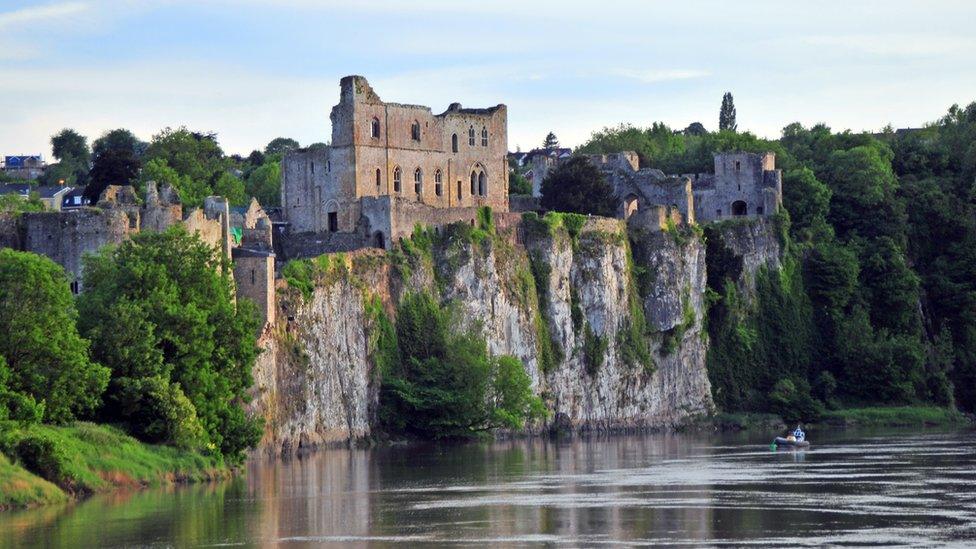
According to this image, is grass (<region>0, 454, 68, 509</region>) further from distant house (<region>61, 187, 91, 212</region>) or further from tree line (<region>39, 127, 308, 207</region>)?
distant house (<region>61, 187, 91, 212</region>)

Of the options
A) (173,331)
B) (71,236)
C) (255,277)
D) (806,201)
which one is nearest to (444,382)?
(255,277)

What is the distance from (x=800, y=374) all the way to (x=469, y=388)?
31861 millimetres

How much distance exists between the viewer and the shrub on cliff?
340 ft

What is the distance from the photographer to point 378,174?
112750 millimetres

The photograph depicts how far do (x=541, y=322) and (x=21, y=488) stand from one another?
5096cm

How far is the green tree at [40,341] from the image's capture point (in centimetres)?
7344

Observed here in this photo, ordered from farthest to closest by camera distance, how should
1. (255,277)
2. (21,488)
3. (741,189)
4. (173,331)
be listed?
(741,189) → (255,277) → (173,331) → (21,488)

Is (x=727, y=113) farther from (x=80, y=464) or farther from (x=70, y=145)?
(x=80, y=464)

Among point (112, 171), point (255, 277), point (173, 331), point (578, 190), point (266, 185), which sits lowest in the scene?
point (173, 331)

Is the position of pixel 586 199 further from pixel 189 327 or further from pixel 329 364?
pixel 189 327

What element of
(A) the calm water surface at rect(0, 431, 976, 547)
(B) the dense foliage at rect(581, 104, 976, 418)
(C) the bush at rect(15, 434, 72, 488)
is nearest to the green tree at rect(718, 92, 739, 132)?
(B) the dense foliage at rect(581, 104, 976, 418)

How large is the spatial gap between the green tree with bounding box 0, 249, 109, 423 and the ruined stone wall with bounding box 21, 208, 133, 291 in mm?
10993

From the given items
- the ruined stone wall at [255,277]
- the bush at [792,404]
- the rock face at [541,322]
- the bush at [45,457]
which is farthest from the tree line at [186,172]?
the bush at [45,457]

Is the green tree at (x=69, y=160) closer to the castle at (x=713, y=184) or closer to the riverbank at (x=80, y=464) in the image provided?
the castle at (x=713, y=184)
